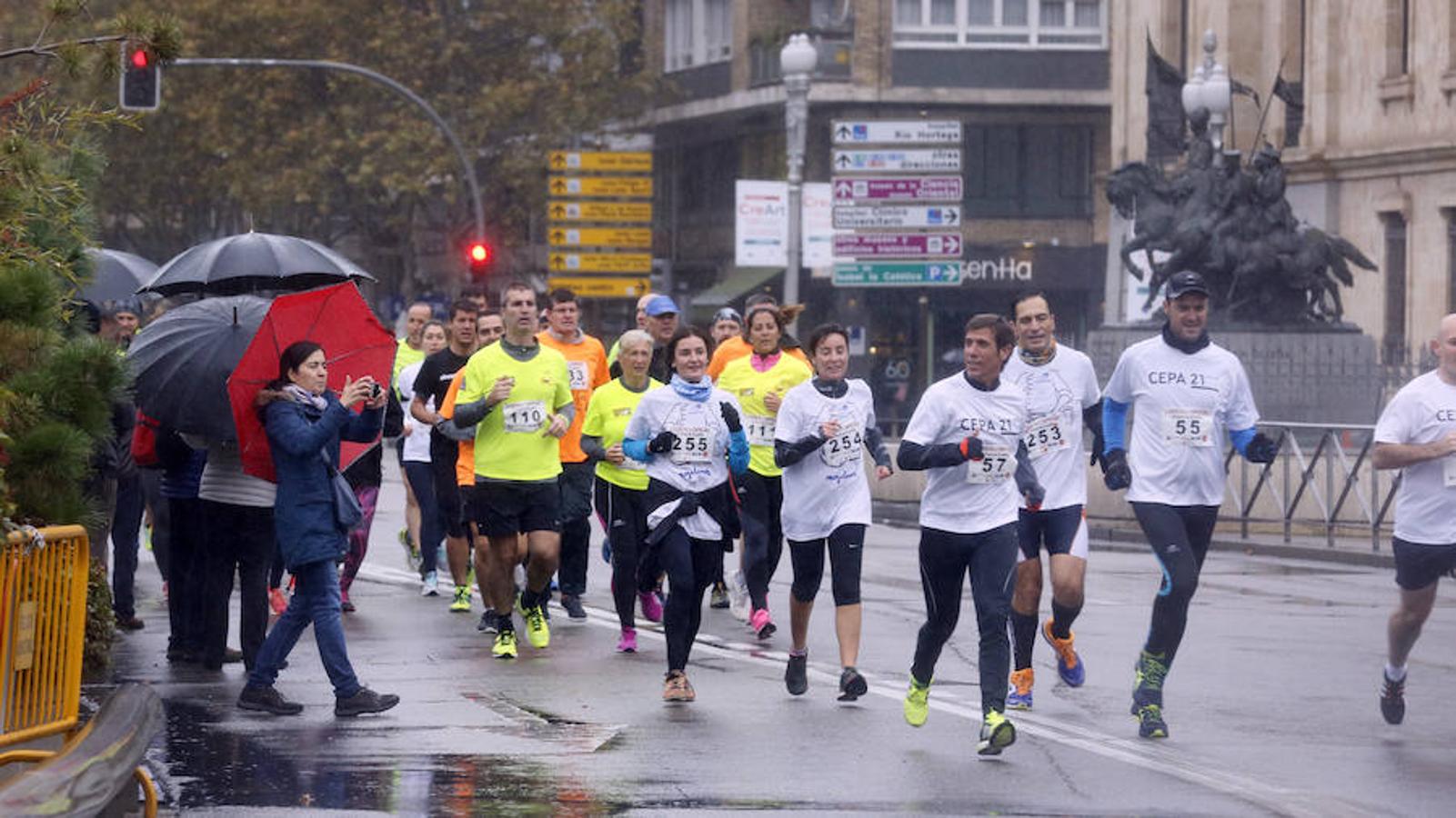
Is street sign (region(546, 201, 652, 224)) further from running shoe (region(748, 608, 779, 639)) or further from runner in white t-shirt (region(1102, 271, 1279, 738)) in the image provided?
runner in white t-shirt (region(1102, 271, 1279, 738))

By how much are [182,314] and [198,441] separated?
0.68 m

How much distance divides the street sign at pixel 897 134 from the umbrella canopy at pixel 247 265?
15.6m

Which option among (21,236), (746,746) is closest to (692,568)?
(746,746)

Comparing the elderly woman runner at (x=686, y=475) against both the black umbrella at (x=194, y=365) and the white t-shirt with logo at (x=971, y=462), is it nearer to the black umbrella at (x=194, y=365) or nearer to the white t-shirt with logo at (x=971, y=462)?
the white t-shirt with logo at (x=971, y=462)

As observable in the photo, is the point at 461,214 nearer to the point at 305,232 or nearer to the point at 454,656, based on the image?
the point at 305,232

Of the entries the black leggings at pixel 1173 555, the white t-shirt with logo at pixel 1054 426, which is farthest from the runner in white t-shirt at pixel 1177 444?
the white t-shirt with logo at pixel 1054 426

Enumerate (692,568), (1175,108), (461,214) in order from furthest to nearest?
(461,214), (1175,108), (692,568)

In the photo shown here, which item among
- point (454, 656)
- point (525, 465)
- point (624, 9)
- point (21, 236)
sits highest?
point (624, 9)

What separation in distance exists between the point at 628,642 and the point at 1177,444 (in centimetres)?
372

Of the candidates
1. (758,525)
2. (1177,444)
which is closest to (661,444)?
(758,525)

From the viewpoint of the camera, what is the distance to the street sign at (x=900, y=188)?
29.3 metres

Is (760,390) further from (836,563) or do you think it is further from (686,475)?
(836,563)

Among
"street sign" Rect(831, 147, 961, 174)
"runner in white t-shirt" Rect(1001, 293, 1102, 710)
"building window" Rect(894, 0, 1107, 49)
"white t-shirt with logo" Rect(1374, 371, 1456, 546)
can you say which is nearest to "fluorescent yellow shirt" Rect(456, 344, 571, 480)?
"runner in white t-shirt" Rect(1001, 293, 1102, 710)

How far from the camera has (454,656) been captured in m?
13.6
